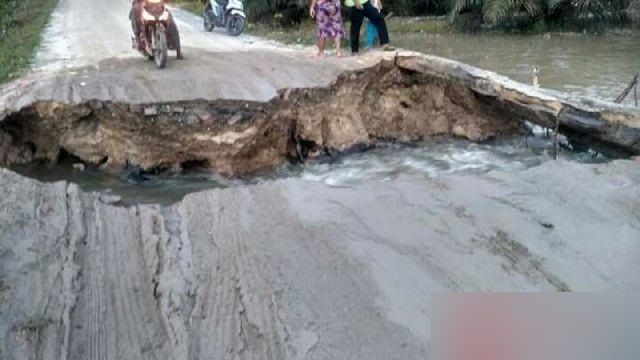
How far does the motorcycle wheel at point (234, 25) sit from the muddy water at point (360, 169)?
7.57 meters


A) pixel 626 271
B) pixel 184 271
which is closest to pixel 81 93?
pixel 184 271

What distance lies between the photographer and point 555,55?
13836 mm

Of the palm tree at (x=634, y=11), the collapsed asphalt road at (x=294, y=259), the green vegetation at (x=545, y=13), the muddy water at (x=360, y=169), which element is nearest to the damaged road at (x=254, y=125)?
the muddy water at (x=360, y=169)

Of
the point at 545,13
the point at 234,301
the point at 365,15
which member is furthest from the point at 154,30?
the point at 545,13

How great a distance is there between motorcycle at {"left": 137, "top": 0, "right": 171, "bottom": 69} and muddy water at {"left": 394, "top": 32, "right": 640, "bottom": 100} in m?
5.81

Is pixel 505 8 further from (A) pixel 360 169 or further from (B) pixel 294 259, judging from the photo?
(B) pixel 294 259

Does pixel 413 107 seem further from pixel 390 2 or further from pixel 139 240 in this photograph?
pixel 390 2

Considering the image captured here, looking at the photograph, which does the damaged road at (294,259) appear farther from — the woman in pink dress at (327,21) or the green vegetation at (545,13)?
the green vegetation at (545,13)

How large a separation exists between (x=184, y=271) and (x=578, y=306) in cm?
245

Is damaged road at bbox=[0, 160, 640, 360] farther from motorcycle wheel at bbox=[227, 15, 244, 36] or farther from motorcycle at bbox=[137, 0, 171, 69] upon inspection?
motorcycle wheel at bbox=[227, 15, 244, 36]

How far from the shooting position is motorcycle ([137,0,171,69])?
972 centimetres

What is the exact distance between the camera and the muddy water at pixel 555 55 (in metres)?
11.2

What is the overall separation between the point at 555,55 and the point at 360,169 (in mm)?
7765

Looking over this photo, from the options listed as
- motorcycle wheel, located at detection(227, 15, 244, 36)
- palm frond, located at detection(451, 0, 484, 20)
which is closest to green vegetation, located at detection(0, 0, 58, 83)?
motorcycle wheel, located at detection(227, 15, 244, 36)
